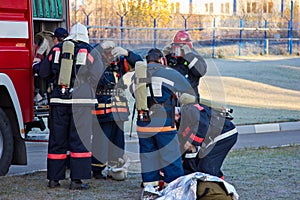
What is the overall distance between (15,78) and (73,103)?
3.02 feet

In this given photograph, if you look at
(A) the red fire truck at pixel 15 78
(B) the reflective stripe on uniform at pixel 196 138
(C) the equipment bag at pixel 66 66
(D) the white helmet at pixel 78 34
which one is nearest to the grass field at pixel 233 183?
(A) the red fire truck at pixel 15 78

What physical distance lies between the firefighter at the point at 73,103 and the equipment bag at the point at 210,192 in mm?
1661

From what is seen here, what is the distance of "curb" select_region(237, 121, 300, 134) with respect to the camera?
13211 millimetres

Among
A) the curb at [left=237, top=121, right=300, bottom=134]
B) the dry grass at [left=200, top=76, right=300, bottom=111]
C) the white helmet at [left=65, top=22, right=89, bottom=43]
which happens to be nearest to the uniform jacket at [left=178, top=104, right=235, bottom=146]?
the white helmet at [left=65, top=22, right=89, bottom=43]

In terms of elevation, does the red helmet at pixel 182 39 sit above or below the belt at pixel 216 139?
above

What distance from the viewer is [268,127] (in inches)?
530

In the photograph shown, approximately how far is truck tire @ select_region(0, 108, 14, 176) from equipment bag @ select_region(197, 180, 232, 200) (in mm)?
2703

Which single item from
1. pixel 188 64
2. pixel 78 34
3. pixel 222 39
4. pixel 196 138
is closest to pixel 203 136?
pixel 196 138

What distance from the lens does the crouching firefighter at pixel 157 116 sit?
7070 millimetres

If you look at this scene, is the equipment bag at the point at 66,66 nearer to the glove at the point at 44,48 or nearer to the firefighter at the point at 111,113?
the firefighter at the point at 111,113

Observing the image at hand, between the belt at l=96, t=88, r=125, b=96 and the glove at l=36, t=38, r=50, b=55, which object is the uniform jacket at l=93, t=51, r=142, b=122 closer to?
the belt at l=96, t=88, r=125, b=96

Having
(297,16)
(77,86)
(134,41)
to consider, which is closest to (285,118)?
(77,86)

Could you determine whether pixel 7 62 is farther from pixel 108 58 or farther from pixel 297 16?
pixel 297 16

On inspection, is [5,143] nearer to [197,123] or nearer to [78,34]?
[78,34]
